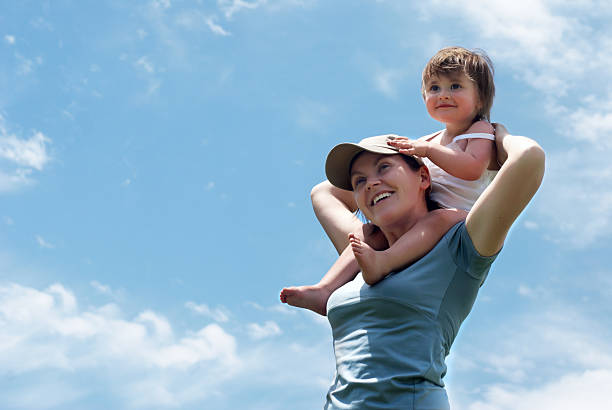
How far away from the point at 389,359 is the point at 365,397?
21cm

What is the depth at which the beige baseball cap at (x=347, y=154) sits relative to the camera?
3.61 meters

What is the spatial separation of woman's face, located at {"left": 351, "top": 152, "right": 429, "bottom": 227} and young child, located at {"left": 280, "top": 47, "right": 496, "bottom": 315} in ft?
0.34

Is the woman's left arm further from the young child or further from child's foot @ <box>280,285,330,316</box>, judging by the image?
child's foot @ <box>280,285,330,316</box>

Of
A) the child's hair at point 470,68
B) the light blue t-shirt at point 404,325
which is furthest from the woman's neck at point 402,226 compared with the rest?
the child's hair at point 470,68

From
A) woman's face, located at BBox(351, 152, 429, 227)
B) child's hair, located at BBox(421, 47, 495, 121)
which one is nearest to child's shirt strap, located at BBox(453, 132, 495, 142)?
child's hair, located at BBox(421, 47, 495, 121)

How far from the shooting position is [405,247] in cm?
340

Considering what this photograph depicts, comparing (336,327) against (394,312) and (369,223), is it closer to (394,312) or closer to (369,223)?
(394,312)

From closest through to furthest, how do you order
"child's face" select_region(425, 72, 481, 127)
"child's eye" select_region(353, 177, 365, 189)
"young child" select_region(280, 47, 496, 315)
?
1. "young child" select_region(280, 47, 496, 315)
2. "child's eye" select_region(353, 177, 365, 189)
3. "child's face" select_region(425, 72, 481, 127)

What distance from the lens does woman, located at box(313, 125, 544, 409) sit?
308 centimetres

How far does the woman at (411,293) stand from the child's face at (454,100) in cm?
41

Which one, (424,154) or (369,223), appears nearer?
(424,154)

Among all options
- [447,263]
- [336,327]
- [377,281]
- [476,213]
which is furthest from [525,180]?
[336,327]

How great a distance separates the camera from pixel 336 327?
3.48 metres

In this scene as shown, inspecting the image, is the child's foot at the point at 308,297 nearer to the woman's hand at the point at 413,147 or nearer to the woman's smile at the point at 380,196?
the woman's smile at the point at 380,196
